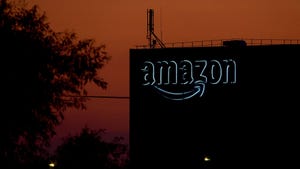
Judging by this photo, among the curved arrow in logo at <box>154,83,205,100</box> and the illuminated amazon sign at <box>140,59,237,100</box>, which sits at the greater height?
the illuminated amazon sign at <box>140,59,237,100</box>

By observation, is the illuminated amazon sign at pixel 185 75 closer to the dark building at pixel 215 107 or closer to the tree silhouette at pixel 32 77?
the dark building at pixel 215 107

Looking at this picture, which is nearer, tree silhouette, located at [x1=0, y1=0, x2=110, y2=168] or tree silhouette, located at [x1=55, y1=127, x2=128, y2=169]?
tree silhouette, located at [x1=0, y1=0, x2=110, y2=168]

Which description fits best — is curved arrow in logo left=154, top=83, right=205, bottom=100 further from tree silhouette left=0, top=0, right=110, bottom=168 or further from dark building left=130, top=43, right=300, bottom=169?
tree silhouette left=0, top=0, right=110, bottom=168

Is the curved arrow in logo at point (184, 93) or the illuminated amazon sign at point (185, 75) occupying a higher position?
the illuminated amazon sign at point (185, 75)

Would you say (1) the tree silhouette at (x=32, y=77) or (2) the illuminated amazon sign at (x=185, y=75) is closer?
(1) the tree silhouette at (x=32, y=77)

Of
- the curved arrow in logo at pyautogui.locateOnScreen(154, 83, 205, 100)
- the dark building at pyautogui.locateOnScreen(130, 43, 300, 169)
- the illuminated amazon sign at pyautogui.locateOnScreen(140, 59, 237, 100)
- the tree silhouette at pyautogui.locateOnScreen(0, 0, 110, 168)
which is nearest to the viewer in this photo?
the tree silhouette at pyautogui.locateOnScreen(0, 0, 110, 168)

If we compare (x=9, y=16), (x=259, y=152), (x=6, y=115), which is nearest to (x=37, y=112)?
(x=6, y=115)

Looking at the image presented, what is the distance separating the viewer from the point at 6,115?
31750 mm

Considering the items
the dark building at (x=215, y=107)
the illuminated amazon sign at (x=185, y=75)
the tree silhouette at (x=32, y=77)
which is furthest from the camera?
the illuminated amazon sign at (x=185, y=75)

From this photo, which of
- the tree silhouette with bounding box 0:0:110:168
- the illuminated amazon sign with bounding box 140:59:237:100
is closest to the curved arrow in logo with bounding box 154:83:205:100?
the illuminated amazon sign with bounding box 140:59:237:100

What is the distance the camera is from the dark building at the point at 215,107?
58.2 m

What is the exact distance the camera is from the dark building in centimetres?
5819

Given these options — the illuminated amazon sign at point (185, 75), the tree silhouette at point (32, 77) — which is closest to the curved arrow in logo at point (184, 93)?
the illuminated amazon sign at point (185, 75)

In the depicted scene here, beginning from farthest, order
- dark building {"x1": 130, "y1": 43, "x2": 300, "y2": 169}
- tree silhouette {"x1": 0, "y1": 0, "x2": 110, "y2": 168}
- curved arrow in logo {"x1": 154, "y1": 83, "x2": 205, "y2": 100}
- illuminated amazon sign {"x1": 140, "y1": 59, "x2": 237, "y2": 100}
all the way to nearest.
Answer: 1. curved arrow in logo {"x1": 154, "y1": 83, "x2": 205, "y2": 100}
2. illuminated amazon sign {"x1": 140, "y1": 59, "x2": 237, "y2": 100}
3. dark building {"x1": 130, "y1": 43, "x2": 300, "y2": 169}
4. tree silhouette {"x1": 0, "y1": 0, "x2": 110, "y2": 168}
